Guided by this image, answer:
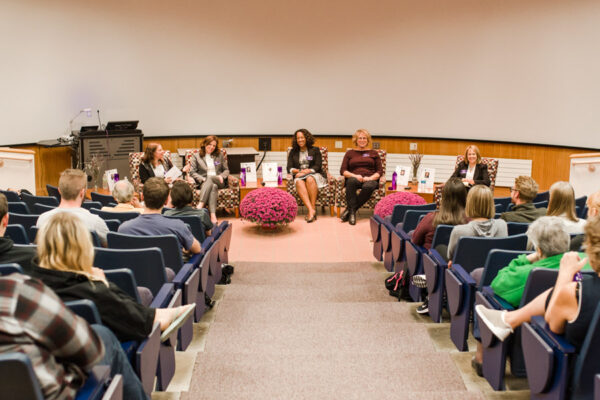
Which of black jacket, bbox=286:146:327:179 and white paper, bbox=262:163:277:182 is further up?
black jacket, bbox=286:146:327:179

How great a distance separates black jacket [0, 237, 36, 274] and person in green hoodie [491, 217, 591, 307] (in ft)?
7.75

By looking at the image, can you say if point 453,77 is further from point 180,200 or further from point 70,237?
point 70,237

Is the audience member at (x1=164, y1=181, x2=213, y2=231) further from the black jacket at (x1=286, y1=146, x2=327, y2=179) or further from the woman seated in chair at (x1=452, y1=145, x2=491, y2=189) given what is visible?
the woman seated in chair at (x1=452, y1=145, x2=491, y2=189)

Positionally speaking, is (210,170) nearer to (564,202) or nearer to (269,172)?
(269,172)

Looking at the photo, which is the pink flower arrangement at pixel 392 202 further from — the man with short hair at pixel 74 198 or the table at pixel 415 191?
the man with short hair at pixel 74 198

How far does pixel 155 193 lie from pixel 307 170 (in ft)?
14.5

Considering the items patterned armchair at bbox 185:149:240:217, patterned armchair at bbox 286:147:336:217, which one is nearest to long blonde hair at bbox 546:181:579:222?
patterned armchair at bbox 286:147:336:217

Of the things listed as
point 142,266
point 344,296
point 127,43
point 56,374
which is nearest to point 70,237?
point 56,374

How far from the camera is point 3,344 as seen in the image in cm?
171

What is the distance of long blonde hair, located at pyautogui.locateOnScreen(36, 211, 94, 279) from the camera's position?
2242mm

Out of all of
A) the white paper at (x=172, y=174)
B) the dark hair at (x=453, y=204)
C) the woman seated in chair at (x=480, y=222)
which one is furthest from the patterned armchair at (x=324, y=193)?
the woman seated in chair at (x=480, y=222)

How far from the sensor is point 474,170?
25.9 feet

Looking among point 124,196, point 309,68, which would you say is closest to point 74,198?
point 124,196

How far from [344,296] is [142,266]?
2058 mm
